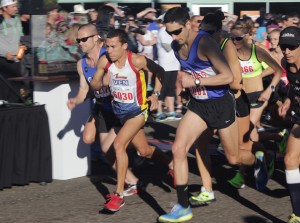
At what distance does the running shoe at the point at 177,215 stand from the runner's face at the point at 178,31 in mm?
1538

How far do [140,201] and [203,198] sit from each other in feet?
2.28

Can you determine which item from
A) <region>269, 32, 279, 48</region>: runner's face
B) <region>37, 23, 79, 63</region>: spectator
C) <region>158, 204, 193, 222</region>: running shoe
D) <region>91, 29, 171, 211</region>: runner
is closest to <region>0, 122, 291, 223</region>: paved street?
<region>158, 204, 193, 222</region>: running shoe

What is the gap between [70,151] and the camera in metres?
9.05

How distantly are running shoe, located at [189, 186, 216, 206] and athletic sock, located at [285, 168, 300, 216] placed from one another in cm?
115

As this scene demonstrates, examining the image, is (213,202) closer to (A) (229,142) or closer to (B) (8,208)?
(A) (229,142)

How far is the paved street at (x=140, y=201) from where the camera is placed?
24.1 ft

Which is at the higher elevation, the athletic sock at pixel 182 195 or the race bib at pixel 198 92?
the race bib at pixel 198 92

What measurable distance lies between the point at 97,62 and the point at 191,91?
4.47 ft

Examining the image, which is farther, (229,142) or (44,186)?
(44,186)

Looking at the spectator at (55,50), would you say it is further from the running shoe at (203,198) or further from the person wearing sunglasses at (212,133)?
the running shoe at (203,198)

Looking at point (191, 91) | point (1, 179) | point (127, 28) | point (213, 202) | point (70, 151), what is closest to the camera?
point (191, 91)

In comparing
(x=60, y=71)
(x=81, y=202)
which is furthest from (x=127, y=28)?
(x=81, y=202)

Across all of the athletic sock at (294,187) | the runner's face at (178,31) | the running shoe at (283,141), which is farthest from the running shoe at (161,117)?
the athletic sock at (294,187)

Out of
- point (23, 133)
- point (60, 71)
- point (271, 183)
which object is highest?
point (60, 71)
